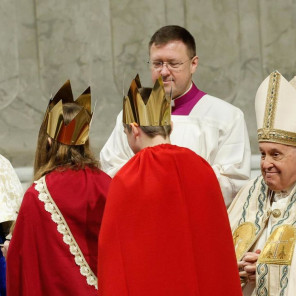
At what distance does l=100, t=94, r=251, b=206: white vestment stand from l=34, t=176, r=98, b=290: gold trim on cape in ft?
3.49

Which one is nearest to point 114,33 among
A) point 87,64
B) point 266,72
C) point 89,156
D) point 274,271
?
point 87,64

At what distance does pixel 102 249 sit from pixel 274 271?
923mm

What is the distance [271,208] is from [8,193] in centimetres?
168

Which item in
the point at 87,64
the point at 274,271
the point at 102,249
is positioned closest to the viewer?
the point at 102,249

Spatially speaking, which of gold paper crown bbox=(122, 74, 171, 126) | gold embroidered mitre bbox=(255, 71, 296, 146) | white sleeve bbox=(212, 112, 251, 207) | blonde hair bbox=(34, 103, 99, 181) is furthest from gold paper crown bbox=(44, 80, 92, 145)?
white sleeve bbox=(212, 112, 251, 207)

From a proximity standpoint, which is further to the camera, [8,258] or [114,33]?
[114,33]

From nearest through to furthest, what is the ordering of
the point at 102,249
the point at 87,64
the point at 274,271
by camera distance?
the point at 102,249 → the point at 274,271 → the point at 87,64

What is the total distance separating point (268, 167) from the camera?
533 centimetres

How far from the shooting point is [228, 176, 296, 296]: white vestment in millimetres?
5168

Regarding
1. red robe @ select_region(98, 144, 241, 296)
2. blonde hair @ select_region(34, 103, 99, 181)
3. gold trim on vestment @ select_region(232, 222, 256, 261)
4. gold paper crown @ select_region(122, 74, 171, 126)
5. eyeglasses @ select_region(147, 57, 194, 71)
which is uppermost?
eyeglasses @ select_region(147, 57, 194, 71)

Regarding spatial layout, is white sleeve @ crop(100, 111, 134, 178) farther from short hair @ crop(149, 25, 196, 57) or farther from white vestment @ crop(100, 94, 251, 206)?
short hair @ crop(149, 25, 196, 57)

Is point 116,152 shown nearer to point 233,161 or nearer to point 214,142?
point 214,142

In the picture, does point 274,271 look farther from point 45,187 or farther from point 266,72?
point 266,72

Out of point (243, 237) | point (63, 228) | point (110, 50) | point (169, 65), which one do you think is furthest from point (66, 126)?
point (110, 50)
